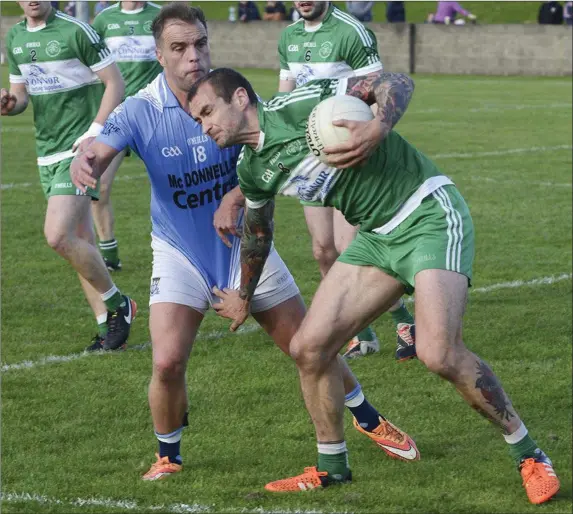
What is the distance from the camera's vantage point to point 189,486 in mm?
6312

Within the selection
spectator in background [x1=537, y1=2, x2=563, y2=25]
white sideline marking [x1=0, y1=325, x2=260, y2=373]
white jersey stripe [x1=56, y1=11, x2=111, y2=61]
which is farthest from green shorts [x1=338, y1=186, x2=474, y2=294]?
spectator in background [x1=537, y1=2, x2=563, y2=25]

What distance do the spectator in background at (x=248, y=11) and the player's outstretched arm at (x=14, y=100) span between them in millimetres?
31734

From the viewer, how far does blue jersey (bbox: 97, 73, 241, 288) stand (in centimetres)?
646

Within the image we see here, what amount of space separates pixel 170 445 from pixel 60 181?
3545mm

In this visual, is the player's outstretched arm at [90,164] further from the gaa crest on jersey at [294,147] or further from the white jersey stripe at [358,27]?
the white jersey stripe at [358,27]

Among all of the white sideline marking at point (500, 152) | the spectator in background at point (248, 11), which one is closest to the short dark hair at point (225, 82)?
the white sideline marking at point (500, 152)

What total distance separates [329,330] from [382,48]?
110ft

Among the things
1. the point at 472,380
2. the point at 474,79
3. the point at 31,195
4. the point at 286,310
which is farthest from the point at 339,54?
the point at 474,79

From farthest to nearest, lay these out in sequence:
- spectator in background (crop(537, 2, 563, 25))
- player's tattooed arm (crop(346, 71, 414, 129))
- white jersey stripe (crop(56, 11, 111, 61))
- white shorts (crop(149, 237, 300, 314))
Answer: spectator in background (crop(537, 2, 563, 25)), white jersey stripe (crop(56, 11, 111, 61)), white shorts (crop(149, 237, 300, 314)), player's tattooed arm (crop(346, 71, 414, 129))

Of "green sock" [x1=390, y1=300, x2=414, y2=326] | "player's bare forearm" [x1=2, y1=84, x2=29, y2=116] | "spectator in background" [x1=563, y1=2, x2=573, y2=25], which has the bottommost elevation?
"spectator in background" [x1=563, y1=2, x2=573, y2=25]

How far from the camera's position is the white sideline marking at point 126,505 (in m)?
5.95

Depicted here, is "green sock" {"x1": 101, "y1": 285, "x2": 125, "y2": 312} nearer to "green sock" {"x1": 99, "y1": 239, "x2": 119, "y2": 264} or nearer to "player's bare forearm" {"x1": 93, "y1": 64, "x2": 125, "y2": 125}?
"player's bare forearm" {"x1": 93, "y1": 64, "x2": 125, "y2": 125}

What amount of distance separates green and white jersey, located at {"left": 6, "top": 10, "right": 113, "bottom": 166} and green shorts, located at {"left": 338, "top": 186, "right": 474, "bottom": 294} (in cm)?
452

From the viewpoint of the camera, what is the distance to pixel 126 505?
6.04 metres
